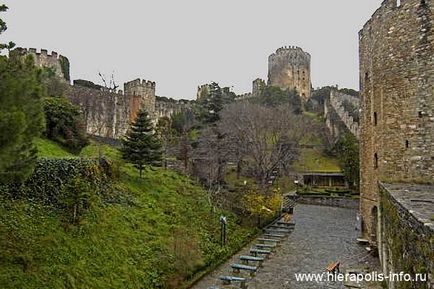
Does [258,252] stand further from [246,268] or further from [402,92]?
[402,92]

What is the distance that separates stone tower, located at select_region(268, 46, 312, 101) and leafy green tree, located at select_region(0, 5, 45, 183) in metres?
61.1

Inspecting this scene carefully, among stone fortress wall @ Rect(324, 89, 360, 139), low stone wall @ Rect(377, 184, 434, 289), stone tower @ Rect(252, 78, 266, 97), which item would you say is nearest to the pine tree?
low stone wall @ Rect(377, 184, 434, 289)

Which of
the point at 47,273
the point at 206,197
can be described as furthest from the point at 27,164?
the point at 206,197

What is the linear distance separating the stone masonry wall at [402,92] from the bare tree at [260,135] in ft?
37.2

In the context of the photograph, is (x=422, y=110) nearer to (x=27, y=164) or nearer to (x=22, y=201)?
(x=27, y=164)

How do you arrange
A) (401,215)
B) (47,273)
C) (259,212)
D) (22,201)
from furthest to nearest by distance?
(259,212), (22,201), (47,273), (401,215)

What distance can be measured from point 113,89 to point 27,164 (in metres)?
34.3

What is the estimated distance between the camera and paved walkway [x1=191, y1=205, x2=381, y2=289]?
13250 millimetres

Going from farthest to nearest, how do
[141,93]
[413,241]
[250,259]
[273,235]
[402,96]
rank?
[141,93]
[273,235]
[250,259]
[402,96]
[413,241]

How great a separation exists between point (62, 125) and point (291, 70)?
5107 centimetres

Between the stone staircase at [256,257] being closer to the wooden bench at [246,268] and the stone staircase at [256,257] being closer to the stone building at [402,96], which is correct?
the wooden bench at [246,268]

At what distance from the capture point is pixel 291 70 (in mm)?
67750

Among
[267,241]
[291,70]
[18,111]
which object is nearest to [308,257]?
[267,241]

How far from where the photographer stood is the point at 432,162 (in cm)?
1348
